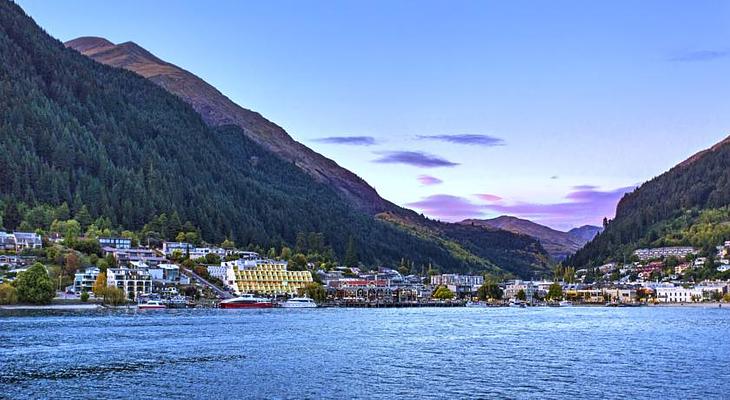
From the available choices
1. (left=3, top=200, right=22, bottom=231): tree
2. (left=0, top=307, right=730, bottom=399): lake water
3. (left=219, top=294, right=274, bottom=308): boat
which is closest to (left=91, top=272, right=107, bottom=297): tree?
(left=219, top=294, right=274, bottom=308): boat

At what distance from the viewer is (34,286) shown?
13325 centimetres

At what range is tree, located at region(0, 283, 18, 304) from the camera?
130m

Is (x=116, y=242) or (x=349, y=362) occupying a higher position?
(x=116, y=242)

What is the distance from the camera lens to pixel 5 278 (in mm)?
141500

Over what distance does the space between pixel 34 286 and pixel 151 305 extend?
22953 millimetres

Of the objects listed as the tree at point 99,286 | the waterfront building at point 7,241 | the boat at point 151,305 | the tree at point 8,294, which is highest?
the waterfront building at point 7,241

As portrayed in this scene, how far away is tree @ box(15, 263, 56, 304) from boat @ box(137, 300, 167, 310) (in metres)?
18.4

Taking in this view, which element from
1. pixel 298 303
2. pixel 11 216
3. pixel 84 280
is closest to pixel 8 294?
pixel 84 280

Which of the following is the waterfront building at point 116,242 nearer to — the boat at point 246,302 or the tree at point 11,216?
the tree at point 11,216

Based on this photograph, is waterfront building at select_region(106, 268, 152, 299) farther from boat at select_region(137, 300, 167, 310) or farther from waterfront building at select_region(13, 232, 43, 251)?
waterfront building at select_region(13, 232, 43, 251)

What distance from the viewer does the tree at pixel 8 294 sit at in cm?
13012

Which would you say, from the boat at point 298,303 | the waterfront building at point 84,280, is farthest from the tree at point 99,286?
the boat at point 298,303

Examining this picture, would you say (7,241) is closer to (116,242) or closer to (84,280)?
(84,280)

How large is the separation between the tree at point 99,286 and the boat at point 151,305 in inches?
260
